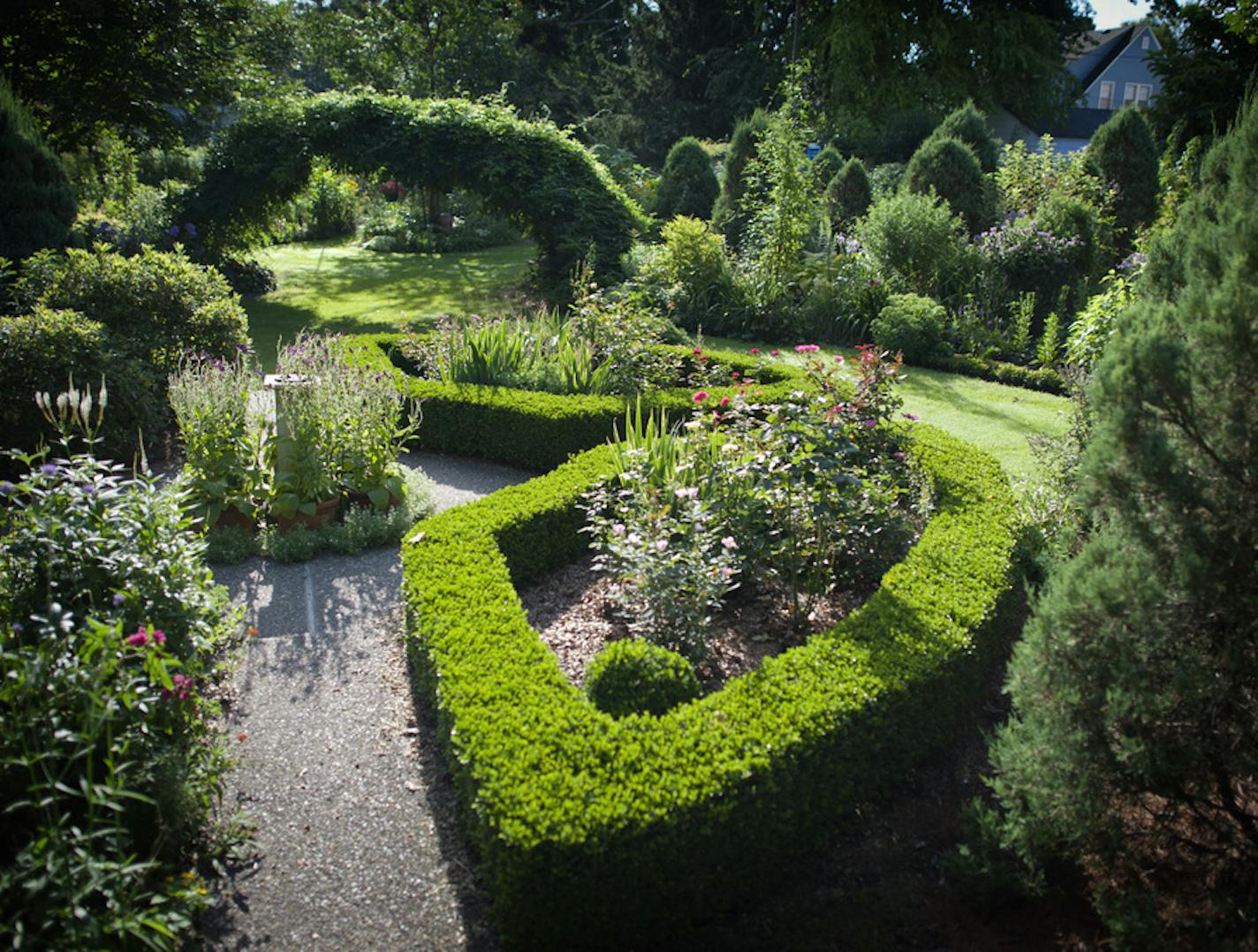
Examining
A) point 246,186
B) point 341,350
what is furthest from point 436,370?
point 246,186

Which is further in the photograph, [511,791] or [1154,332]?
[511,791]

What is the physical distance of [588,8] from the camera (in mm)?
31891

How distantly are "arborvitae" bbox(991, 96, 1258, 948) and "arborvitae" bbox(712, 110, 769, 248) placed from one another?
47.5 ft

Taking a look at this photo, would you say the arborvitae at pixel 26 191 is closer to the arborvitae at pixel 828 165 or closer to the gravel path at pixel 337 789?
the gravel path at pixel 337 789

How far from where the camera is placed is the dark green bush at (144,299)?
7688 millimetres

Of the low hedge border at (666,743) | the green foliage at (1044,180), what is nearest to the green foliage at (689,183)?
the green foliage at (1044,180)

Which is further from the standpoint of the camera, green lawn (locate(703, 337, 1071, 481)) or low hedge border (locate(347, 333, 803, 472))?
green lawn (locate(703, 337, 1071, 481))

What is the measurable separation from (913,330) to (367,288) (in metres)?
9.62

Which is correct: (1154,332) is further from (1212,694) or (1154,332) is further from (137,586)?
(137,586)

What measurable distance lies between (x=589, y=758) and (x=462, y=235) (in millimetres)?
18615

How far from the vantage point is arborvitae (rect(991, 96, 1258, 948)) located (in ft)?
7.95

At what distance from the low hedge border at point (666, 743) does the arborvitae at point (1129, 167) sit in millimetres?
11841

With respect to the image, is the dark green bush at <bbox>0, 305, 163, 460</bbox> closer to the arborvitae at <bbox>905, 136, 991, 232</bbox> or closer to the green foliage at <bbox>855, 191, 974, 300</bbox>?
the green foliage at <bbox>855, 191, 974, 300</bbox>

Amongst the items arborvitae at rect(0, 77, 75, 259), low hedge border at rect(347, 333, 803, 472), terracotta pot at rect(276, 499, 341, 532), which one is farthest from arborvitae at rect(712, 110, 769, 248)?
terracotta pot at rect(276, 499, 341, 532)
